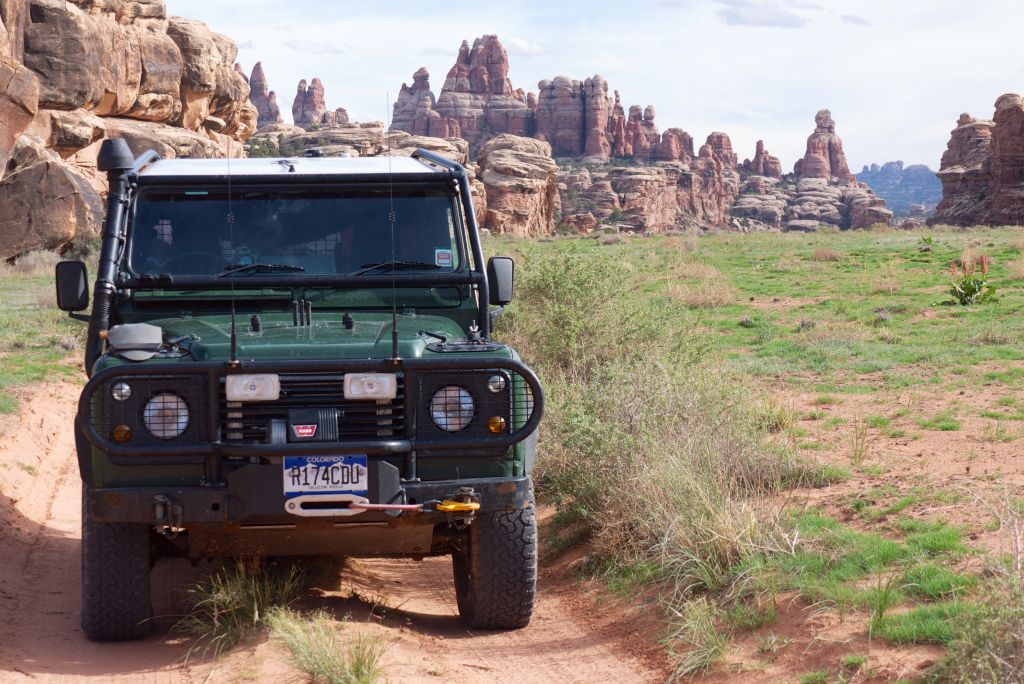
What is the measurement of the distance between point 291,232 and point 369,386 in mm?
1763

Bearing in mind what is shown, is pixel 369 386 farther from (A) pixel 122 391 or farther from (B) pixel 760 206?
(B) pixel 760 206

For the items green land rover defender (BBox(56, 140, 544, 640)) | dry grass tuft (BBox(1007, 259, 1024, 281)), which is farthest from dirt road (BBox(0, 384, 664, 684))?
dry grass tuft (BBox(1007, 259, 1024, 281))

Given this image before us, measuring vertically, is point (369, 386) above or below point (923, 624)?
above

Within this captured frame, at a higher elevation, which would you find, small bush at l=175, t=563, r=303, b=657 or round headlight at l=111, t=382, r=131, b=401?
round headlight at l=111, t=382, r=131, b=401

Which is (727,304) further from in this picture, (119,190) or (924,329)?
(119,190)

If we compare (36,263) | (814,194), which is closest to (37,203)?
(36,263)

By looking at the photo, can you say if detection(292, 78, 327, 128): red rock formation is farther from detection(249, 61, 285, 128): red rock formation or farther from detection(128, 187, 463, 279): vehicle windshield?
detection(128, 187, 463, 279): vehicle windshield

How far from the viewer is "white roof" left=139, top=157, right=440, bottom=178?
629 cm

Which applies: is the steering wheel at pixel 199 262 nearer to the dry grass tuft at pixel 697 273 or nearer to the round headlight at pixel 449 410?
the round headlight at pixel 449 410

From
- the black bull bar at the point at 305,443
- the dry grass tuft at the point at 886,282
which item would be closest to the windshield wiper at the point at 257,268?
the black bull bar at the point at 305,443

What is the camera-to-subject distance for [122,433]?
473cm

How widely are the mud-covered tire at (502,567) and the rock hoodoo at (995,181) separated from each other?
62.0 meters

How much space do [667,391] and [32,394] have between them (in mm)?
7473

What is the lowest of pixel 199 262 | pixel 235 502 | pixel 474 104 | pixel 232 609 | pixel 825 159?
pixel 232 609
